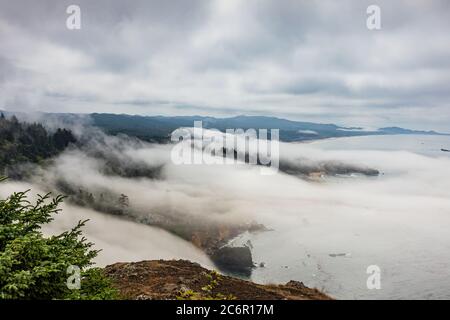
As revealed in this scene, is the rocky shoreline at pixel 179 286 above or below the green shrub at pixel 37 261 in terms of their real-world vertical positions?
below

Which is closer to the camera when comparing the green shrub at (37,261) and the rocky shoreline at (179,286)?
the green shrub at (37,261)

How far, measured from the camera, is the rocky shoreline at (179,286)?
56.9 ft

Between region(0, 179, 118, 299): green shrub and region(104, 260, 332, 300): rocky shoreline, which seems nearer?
region(0, 179, 118, 299): green shrub

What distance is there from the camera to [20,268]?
12.2 meters

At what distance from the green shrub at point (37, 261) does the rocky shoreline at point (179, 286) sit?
3.46 m

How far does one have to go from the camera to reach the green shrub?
11045 mm

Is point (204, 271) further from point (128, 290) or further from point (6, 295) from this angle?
point (6, 295)

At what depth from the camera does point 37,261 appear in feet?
39.1

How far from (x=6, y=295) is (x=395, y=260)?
208m

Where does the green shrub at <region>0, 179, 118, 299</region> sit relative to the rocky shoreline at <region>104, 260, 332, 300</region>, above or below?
above

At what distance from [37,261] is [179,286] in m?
7.67

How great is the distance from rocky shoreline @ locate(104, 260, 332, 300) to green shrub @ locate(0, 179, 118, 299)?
11.3 ft
